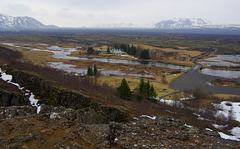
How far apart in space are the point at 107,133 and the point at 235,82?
6553 centimetres

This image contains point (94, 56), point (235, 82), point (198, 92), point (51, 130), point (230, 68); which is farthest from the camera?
point (94, 56)

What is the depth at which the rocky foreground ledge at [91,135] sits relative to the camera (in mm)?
9227

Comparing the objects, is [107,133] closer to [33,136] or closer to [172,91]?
[33,136]

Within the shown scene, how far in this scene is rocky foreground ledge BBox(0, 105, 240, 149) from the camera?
9.23 meters

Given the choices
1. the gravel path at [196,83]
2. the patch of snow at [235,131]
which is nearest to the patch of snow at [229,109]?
the patch of snow at [235,131]

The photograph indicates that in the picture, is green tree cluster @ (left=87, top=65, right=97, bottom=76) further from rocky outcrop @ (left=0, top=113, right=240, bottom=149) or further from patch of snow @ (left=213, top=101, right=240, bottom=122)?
rocky outcrop @ (left=0, top=113, right=240, bottom=149)

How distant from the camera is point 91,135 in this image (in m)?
10.4

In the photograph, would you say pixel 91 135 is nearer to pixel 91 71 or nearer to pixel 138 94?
pixel 138 94

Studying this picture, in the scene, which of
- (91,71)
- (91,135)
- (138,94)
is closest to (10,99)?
(91,135)

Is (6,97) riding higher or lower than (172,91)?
higher

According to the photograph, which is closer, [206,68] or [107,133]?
[107,133]

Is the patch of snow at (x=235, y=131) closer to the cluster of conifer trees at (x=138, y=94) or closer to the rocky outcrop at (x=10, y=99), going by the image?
the cluster of conifer trees at (x=138, y=94)

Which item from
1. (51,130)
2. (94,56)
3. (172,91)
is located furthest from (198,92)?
(94,56)

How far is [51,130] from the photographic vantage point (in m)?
10.2
